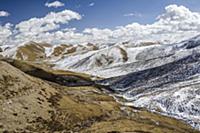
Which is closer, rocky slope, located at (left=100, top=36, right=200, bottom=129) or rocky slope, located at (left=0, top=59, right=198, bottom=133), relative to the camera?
rocky slope, located at (left=0, top=59, right=198, bottom=133)

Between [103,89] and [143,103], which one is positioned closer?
[143,103]

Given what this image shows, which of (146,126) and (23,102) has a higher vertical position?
(23,102)

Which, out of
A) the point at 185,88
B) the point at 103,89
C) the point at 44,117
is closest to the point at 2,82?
the point at 44,117

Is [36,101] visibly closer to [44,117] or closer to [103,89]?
[44,117]

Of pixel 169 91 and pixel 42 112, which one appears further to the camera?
pixel 169 91

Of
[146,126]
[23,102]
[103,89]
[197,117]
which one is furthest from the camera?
[103,89]

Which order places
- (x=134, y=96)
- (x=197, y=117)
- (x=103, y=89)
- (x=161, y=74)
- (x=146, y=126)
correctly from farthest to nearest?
(x=161, y=74) < (x=103, y=89) < (x=134, y=96) < (x=197, y=117) < (x=146, y=126)

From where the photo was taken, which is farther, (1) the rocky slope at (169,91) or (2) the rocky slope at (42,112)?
(1) the rocky slope at (169,91)

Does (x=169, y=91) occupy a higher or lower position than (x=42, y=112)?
higher

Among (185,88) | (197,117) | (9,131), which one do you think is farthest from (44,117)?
(185,88)
